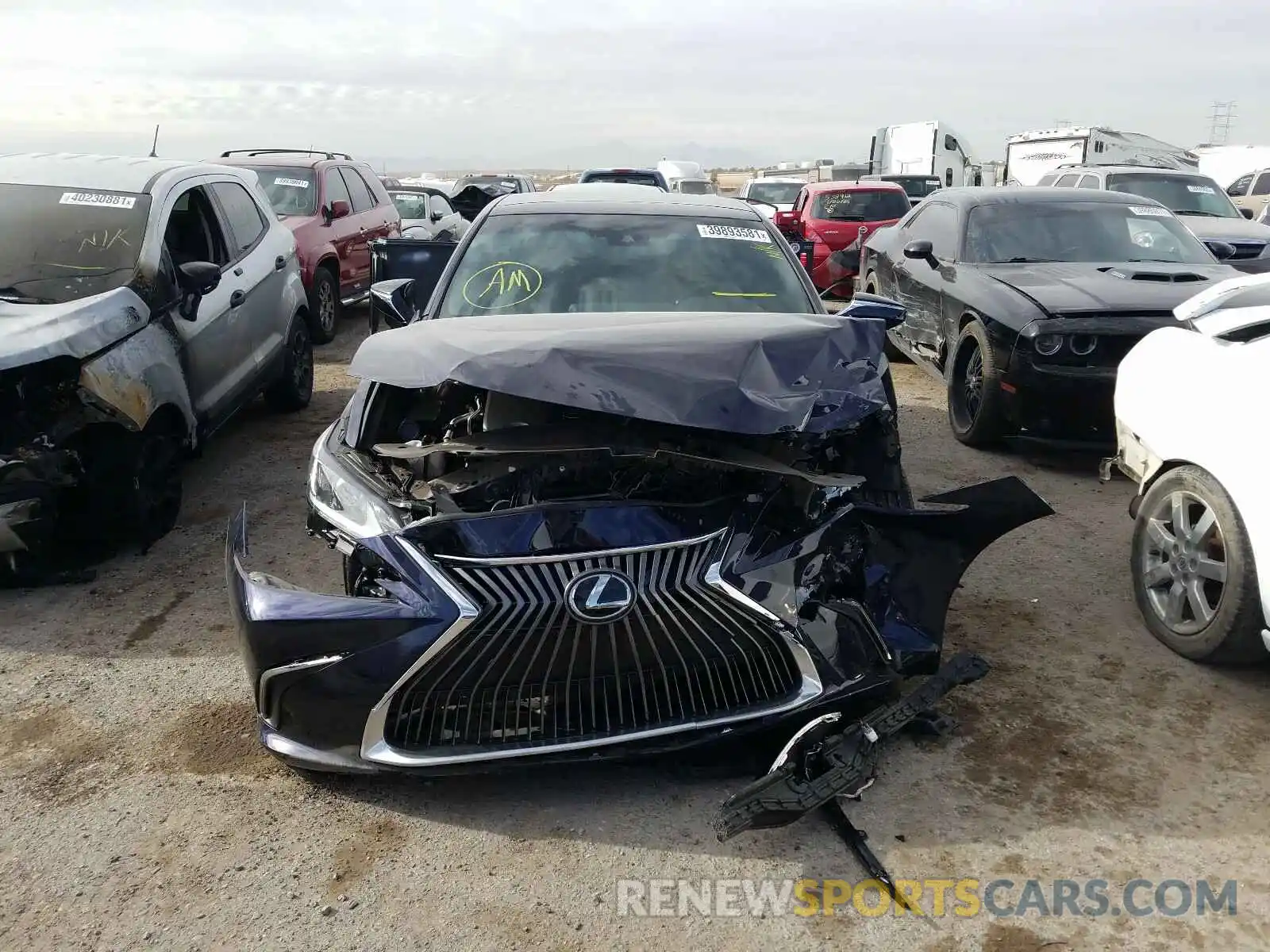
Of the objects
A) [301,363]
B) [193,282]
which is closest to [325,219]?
[301,363]

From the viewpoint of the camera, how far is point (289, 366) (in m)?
7.25

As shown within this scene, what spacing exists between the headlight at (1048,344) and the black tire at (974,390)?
0.29m

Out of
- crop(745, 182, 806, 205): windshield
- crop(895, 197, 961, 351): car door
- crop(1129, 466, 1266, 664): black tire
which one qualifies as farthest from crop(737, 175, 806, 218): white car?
crop(1129, 466, 1266, 664): black tire

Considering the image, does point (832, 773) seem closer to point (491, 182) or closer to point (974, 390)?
point (974, 390)

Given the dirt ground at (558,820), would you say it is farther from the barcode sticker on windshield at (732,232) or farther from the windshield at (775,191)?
the windshield at (775,191)

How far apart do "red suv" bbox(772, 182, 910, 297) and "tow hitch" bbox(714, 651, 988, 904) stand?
10846 mm

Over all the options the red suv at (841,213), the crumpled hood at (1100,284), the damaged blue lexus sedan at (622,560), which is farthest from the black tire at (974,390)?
the red suv at (841,213)

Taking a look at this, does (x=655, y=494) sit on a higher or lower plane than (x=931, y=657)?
higher

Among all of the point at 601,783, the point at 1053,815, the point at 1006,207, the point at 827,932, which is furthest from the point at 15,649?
the point at 1006,207

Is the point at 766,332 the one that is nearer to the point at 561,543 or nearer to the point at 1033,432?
the point at 561,543

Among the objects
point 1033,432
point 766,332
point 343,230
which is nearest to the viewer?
point 766,332

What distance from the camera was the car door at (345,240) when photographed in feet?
34.3

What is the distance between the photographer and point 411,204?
16109 mm

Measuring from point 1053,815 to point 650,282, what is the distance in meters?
2.58
